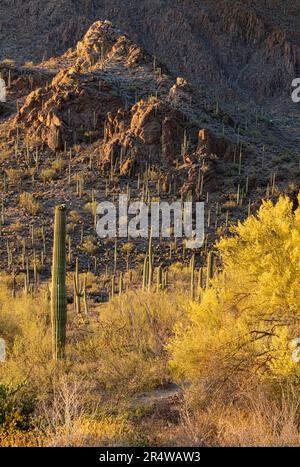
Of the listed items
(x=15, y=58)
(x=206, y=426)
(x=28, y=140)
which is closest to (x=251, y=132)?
(x=28, y=140)

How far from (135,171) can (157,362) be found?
1018 inches

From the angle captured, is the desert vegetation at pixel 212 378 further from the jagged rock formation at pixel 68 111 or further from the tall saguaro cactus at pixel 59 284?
the jagged rock formation at pixel 68 111

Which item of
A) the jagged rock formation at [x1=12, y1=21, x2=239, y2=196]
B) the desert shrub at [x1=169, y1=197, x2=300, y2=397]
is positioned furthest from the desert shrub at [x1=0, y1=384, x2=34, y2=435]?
the jagged rock formation at [x1=12, y1=21, x2=239, y2=196]

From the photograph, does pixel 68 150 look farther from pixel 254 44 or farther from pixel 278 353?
pixel 254 44

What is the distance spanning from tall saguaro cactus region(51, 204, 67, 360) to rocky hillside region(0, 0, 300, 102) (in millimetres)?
61417

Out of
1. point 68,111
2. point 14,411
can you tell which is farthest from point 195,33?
point 14,411

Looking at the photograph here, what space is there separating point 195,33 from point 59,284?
79.2m

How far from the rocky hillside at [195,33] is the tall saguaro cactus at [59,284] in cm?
6142

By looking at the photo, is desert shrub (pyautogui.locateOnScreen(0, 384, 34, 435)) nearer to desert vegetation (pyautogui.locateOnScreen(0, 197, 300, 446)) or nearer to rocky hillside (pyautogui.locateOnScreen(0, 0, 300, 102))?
desert vegetation (pyautogui.locateOnScreen(0, 197, 300, 446))

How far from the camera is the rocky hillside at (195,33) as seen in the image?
79.9 m

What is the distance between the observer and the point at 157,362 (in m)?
14.9

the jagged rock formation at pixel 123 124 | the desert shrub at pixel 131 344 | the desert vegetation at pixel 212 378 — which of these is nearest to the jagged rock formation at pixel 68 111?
the jagged rock formation at pixel 123 124

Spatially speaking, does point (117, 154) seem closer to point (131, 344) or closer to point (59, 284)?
point (131, 344)

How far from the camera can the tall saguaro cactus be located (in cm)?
1491
